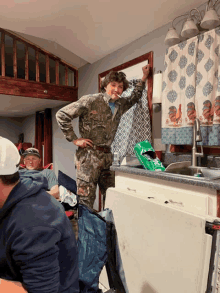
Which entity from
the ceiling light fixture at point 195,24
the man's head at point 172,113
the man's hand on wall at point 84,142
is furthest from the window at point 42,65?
the man's head at point 172,113

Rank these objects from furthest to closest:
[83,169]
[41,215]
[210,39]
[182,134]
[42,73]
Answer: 1. [42,73]
2. [83,169]
3. [182,134]
4. [210,39]
5. [41,215]

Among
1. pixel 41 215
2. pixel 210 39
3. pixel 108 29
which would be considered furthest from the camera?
pixel 108 29

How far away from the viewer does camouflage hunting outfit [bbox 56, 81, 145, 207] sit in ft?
7.02

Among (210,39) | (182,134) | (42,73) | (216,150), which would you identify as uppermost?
(42,73)

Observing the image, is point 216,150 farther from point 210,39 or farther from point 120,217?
point 120,217

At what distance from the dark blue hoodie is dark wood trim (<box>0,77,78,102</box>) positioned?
301 centimetres

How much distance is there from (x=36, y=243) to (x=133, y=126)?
1.86m

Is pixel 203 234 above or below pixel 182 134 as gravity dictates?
below

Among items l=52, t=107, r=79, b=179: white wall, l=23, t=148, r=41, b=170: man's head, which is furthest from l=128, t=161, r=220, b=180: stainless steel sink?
l=52, t=107, r=79, b=179: white wall

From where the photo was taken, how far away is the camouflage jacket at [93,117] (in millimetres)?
2109

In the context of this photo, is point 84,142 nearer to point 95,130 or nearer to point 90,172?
point 95,130

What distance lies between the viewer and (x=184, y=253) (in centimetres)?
82

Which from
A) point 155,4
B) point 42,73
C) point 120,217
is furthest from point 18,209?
point 42,73

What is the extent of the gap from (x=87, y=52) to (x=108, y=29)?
65 cm
